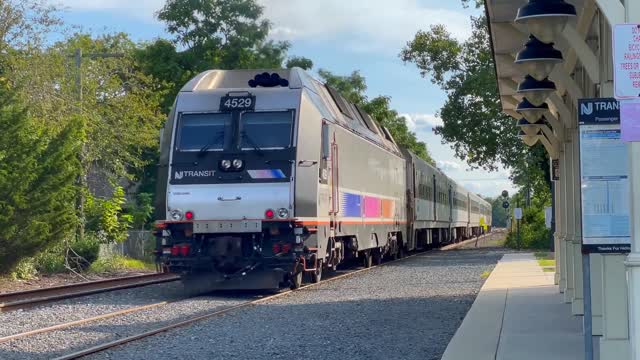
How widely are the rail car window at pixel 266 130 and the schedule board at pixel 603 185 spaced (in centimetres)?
1027

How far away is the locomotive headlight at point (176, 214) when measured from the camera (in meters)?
16.6

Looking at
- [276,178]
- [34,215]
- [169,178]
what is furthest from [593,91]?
[34,215]

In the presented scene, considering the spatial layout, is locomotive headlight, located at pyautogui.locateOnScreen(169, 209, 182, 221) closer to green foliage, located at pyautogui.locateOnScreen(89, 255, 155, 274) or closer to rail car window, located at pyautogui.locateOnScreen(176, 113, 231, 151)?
rail car window, located at pyautogui.locateOnScreen(176, 113, 231, 151)

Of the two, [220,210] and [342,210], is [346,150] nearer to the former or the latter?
[342,210]

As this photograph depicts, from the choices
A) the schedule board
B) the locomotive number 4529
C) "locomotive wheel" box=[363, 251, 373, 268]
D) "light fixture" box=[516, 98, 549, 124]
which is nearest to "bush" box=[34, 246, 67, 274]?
"locomotive wheel" box=[363, 251, 373, 268]

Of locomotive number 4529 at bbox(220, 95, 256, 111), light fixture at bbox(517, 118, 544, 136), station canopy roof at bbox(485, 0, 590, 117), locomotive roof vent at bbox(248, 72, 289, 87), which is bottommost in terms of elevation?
light fixture at bbox(517, 118, 544, 136)

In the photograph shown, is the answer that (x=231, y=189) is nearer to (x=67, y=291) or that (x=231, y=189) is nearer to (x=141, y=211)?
(x=67, y=291)

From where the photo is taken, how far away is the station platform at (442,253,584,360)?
10.4 m

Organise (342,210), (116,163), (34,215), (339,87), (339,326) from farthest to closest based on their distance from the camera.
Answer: (339,87) → (116,163) → (34,215) → (342,210) → (339,326)

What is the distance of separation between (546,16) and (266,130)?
915 centimetres

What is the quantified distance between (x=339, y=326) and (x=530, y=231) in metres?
36.1

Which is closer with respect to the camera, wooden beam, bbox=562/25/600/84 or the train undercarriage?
wooden beam, bbox=562/25/600/84

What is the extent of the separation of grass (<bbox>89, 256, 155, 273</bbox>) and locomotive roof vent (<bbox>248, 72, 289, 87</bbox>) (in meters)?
10.2

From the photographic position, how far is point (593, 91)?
10.8 meters
